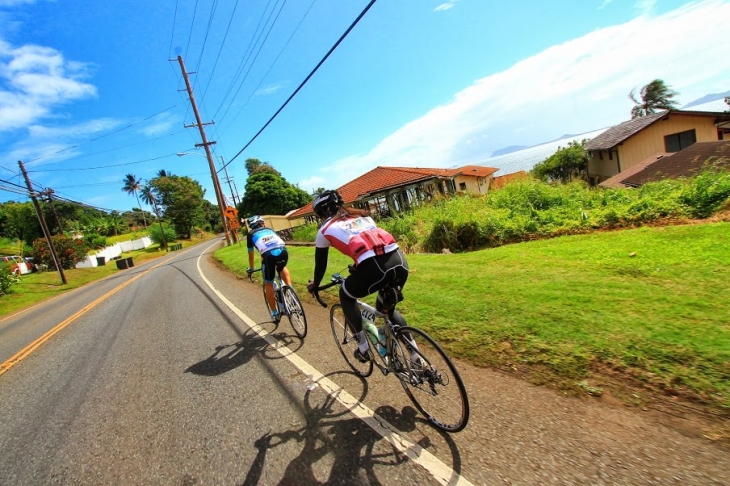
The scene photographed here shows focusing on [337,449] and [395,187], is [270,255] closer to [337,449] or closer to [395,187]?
[337,449]

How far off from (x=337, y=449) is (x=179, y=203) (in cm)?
7307

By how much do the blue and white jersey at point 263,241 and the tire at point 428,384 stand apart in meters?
3.06

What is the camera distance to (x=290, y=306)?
17.2 ft

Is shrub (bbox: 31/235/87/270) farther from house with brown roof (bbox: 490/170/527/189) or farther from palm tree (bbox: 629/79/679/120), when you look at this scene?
palm tree (bbox: 629/79/679/120)

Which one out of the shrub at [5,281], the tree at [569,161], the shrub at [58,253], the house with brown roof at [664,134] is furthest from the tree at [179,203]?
the house with brown roof at [664,134]

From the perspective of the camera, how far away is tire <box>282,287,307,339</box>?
4.97 metres

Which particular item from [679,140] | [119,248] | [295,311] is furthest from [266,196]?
[295,311]

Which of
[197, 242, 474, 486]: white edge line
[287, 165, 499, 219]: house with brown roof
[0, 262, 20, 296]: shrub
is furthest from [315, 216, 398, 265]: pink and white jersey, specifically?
[0, 262, 20, 296]: shrub

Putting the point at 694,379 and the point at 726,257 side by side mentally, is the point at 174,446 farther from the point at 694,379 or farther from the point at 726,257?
the point at 726,257

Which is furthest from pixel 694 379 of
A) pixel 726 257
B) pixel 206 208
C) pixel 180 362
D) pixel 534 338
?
pixel 206 208

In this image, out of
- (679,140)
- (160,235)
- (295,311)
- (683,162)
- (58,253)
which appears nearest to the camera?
(295,311)

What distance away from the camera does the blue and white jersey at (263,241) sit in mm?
5328

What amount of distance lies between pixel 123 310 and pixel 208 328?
528 cm

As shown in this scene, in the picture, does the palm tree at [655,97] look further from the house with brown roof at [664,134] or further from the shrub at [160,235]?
the shrub at [160,235]
